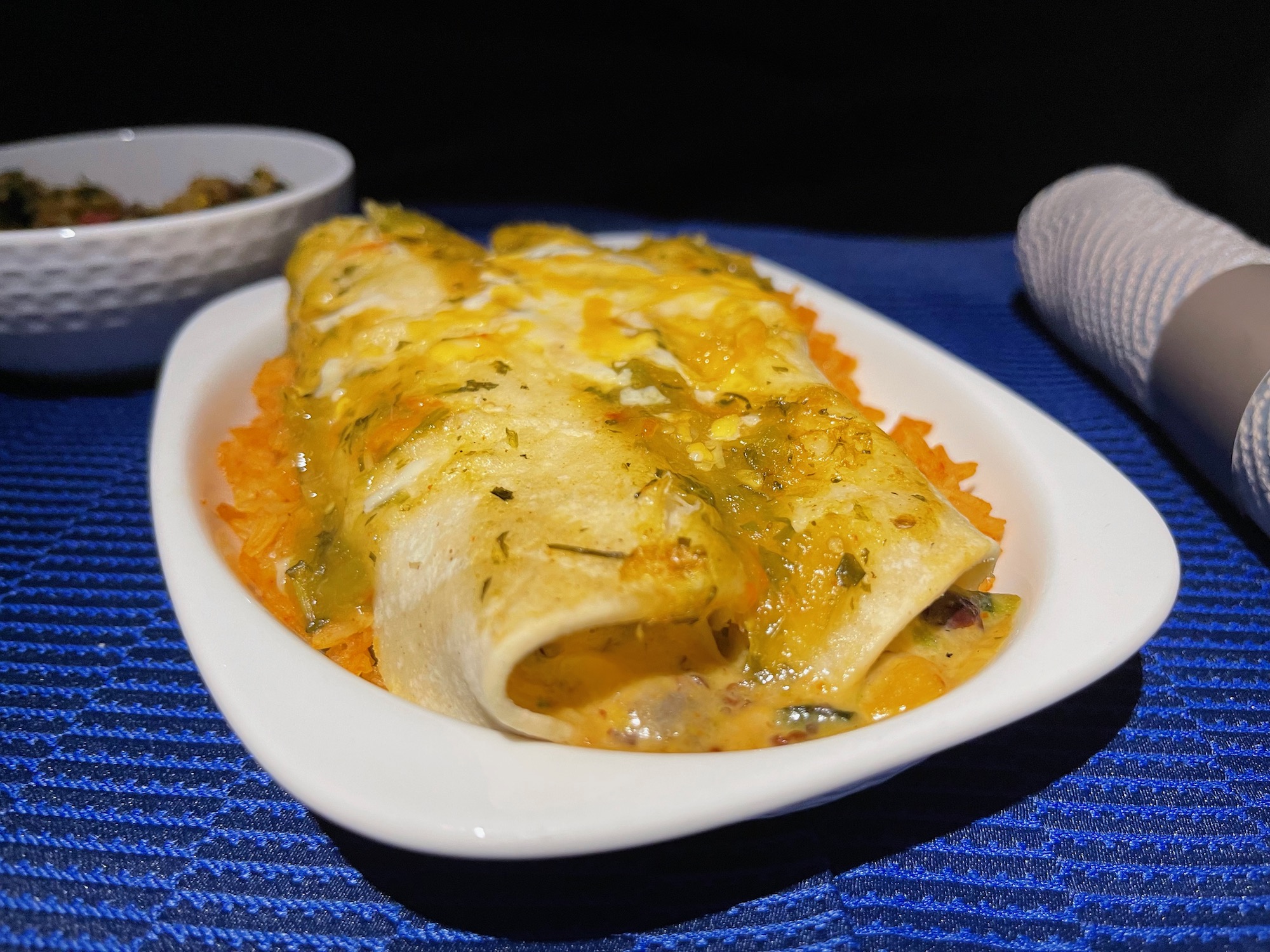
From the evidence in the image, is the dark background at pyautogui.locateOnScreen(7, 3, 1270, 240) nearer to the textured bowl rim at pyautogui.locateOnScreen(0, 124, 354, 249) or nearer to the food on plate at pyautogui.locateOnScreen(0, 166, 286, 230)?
the textured bowl rim at pyautogui.locateOnScreen(0, 124, 354, 249)

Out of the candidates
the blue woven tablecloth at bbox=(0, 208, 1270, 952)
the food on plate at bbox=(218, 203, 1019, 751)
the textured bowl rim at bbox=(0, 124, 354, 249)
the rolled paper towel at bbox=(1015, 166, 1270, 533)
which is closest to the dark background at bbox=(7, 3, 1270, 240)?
the textured bowl rim at bbox=(0, 124, 354, 249)

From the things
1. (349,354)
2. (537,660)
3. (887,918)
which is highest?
(349,354)

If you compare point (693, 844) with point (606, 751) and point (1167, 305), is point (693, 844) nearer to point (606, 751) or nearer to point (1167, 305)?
point (606, 751)

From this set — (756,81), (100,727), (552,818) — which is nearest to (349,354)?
(100,727)

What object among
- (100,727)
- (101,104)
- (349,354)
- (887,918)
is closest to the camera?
(887,918)

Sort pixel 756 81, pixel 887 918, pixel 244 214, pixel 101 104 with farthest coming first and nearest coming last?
1. pixel 756 81
2. pixel 101 104
3. pixel 244 214
4. pixel 887 918

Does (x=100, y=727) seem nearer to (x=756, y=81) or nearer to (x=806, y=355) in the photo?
(x=806, y=355)

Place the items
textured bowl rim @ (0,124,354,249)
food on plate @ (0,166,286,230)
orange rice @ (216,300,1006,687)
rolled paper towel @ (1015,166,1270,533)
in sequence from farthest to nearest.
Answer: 1. food on plate @ (0,166,286,230)
2. textured bowl rim @ (0,124,354,249)
3. rolled paper towel @ (1015,166,1270,533)
4. orange rice @ (216,300,1006,687)
